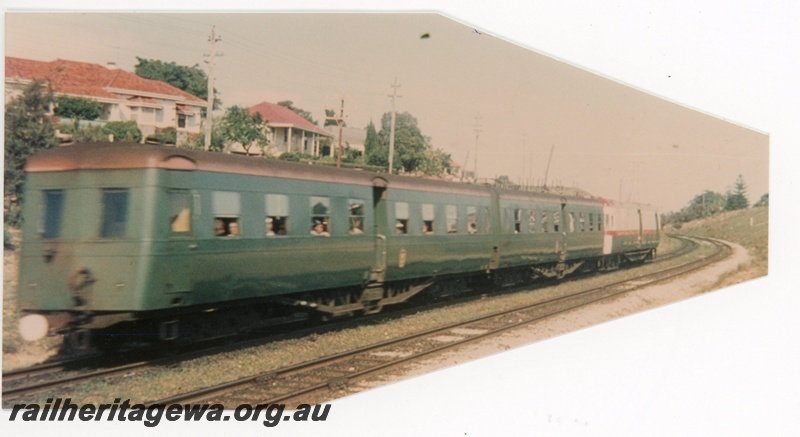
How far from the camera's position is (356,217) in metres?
11.5

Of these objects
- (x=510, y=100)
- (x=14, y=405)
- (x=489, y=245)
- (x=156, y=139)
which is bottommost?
(x=14, y=405)

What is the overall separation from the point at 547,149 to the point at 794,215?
9.58 meters

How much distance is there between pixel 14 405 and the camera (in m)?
7.64

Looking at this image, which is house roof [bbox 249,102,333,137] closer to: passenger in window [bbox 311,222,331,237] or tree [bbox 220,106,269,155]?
tree [bbox 220,106,269,155]

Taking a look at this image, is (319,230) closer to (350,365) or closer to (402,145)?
(402,145)

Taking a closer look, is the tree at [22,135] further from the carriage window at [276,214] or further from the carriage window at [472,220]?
the carriage window at [472,220]

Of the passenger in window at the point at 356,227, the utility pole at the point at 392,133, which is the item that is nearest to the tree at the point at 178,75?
the utility pole at the point at 392,133

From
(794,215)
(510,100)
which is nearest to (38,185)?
(510,100)

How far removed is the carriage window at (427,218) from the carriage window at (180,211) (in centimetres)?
482

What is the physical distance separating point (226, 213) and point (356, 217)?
2.62m

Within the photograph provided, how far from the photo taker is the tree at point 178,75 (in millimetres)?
8381

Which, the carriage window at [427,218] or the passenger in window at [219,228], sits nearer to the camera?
the passenger in window at [219,228]

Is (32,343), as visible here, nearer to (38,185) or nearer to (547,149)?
(38,185)

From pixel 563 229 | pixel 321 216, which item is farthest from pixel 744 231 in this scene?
pixel 321 216
